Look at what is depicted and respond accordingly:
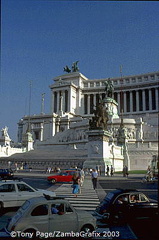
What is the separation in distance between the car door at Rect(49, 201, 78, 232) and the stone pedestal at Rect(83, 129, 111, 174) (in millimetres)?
22226

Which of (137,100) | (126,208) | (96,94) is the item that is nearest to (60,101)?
(96,94)

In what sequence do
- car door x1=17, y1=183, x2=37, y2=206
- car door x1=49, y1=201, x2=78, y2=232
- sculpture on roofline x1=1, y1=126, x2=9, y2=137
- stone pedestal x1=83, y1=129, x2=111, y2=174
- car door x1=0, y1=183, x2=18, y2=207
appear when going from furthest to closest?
sculpture on roofline x1=1, y1=126, x2=9, y2=137, stone pedestal x1=83, y1=129, x2=111, y2=174, car door x1=17, y1=183, x2=37, y2=206, car door x1=0, y1=183, x2=18, y2=207, car door x1=49, y1=201, x2=78, y2=232

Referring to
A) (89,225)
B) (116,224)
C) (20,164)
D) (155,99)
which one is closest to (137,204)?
(116,224)

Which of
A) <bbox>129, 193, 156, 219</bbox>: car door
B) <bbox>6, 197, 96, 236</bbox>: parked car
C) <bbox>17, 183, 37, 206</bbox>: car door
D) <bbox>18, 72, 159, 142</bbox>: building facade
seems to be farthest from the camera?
<bbox>18, 72, 159, 142</bbox>: building facade

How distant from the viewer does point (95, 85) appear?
106 m

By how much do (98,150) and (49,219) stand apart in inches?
909

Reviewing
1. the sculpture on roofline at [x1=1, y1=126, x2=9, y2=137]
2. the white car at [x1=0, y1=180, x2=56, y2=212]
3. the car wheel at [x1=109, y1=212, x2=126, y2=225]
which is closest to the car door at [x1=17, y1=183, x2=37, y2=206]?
the white car at [x1=0, y1=180, x2=56, y2=212]

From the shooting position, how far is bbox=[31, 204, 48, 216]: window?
6179 mm

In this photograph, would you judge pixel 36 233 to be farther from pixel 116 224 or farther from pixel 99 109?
pixel 99 109

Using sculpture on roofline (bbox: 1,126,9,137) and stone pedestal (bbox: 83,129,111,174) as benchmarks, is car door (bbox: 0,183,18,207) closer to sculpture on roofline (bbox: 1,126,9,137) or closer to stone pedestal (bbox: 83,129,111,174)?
stone pedestal (bbox: 83,129,111,174)

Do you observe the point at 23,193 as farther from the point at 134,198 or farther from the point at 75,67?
the point at 75,67

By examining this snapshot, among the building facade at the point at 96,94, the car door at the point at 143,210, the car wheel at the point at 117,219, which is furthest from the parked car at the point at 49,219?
the building facade at the point at 96,94

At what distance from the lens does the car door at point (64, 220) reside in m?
5.92

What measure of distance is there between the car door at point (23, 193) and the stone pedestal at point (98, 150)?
1769cm
